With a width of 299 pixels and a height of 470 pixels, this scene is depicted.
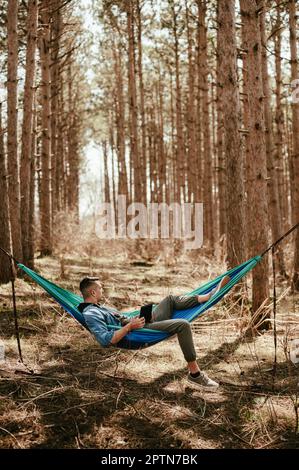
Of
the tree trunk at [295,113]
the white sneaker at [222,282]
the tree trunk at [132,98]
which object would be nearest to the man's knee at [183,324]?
the white sneaker at [222,282]

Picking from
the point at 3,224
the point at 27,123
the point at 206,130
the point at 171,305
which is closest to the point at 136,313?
the point at 171,305

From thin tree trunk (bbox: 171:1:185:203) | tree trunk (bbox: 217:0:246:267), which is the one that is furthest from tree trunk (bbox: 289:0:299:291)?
thin tree trunk (bbox: 171:1:185:203)

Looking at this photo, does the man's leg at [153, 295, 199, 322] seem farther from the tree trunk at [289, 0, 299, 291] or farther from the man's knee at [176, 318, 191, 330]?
the tree trunk at [289, 0, 299, 291]

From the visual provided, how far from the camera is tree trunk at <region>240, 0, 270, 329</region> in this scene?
16.3 feet

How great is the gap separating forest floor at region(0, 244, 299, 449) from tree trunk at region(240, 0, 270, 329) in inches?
16.1

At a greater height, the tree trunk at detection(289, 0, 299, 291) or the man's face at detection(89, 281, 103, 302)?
the tree trunk at detection(289, 0, 299, 291)

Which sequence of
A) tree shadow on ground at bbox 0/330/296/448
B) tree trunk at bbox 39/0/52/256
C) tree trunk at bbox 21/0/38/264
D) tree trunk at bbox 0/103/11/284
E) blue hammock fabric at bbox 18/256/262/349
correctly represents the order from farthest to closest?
tree trunk at bbox 39/0/52/256, tree trunk at bbox 21/0/38/264, tree trunk at bbox 0/103/11/284, blue hammock fabric at bbox 18/256/262/349, tree shadow on ground at bbox 0/330/296/448

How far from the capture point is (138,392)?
137 inches

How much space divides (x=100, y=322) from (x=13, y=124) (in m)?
4.63

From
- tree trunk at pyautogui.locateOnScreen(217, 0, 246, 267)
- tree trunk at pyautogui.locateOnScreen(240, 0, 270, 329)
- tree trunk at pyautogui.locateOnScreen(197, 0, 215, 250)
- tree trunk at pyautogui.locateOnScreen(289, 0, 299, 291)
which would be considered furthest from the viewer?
tree trunk at pyautogui.locateOnScreen(197, 0, 215, 250)

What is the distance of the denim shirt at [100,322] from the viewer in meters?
3.46

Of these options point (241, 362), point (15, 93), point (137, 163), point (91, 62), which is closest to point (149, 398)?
point (241, 362)
